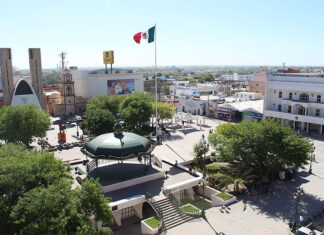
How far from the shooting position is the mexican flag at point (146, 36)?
119 feet

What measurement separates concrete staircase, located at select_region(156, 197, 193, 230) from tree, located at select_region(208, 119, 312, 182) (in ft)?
24.6

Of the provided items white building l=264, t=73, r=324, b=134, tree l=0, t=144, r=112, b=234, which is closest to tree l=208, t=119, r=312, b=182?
tree l=0, t=144, r=112, b=234

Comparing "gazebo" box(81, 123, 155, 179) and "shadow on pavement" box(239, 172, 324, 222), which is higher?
"gazebo" box(81, 123, 155, 179)

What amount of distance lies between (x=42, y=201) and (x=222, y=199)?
14.5 metres

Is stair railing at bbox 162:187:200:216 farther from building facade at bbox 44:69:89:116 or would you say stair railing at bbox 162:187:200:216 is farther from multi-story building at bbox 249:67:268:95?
multi-story building at bbox 249:67:268:95

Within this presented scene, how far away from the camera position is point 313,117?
4666cm

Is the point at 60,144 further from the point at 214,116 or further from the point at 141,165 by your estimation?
the point at 214,116

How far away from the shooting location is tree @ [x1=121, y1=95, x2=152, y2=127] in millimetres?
44625

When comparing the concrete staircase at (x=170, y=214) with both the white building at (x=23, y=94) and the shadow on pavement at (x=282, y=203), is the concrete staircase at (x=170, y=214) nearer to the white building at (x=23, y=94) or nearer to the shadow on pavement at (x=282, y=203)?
the shadow on pavement at (x=282, y=203)

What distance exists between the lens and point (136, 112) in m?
44.4

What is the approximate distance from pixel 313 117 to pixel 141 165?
32.2m

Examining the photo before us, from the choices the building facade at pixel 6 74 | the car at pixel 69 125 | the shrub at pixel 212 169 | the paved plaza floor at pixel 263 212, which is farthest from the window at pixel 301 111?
the building facade at pixel 6 74

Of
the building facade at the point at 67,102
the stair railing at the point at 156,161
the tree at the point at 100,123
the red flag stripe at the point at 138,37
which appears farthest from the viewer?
the building facade at the point at 67,102

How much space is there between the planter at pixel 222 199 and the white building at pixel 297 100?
29.6 m
